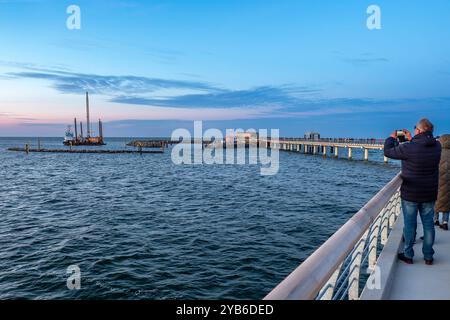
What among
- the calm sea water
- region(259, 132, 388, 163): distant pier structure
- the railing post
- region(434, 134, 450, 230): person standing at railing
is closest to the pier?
region(259, 132, 388, 163): distant pier structure

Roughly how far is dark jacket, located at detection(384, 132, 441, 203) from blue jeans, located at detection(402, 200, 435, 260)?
0.12 m

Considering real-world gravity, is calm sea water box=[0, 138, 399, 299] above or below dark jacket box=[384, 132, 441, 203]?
below

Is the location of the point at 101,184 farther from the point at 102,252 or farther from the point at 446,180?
the point at 446,180

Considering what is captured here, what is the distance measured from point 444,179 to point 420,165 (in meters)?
2.16

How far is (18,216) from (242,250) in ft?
52.1

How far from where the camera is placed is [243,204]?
2384 cm

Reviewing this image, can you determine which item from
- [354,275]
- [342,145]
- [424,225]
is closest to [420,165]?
[424,225]

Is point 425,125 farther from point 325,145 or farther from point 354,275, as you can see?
point 325,145

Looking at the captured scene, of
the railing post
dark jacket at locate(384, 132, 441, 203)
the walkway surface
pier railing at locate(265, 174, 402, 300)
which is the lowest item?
the walkway surface

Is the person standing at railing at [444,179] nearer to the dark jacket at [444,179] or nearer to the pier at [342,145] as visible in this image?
the dark jacket at [444,179]

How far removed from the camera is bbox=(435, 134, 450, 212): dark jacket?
579 cm

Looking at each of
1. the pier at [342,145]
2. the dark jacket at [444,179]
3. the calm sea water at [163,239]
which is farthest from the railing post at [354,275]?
the pier at [342,145]

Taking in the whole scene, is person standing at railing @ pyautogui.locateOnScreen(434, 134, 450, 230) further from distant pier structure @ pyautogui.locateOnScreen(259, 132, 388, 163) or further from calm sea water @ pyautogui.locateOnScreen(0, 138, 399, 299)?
distant pier structure @ pyautogui.locateOnScreen(259, 132, 388, 163)

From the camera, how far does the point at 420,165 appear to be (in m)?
4.23
